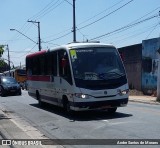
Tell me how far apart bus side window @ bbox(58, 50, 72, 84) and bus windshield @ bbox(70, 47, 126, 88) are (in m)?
0.34

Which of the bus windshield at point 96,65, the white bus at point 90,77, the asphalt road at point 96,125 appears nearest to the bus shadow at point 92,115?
the asphalt road at point 96,125

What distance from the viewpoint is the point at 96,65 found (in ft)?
50.6

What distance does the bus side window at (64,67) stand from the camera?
1564 cm

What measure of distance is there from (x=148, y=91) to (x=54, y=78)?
49.4ft

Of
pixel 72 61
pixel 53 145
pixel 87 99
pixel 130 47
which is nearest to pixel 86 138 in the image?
pixel 53 145

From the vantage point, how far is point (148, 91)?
31.5 m

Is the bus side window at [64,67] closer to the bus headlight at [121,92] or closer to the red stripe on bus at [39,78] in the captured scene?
the bus headlight at [121,92]

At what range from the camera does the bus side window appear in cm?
1564

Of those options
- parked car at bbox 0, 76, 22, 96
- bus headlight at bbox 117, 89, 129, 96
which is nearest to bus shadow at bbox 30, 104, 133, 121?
bus headlight at bbox 117, 89, 129, 96

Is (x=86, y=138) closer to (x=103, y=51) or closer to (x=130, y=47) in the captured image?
(x=103, y=51)

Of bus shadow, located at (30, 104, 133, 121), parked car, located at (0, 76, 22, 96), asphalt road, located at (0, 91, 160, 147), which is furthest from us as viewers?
parked car, located at (0, 76, 22, 96)

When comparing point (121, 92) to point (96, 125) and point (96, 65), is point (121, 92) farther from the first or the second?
point (96, 125)

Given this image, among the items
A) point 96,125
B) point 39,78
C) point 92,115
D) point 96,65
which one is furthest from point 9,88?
point 96,125

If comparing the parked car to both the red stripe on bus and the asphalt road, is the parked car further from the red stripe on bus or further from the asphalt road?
the asphalt road
